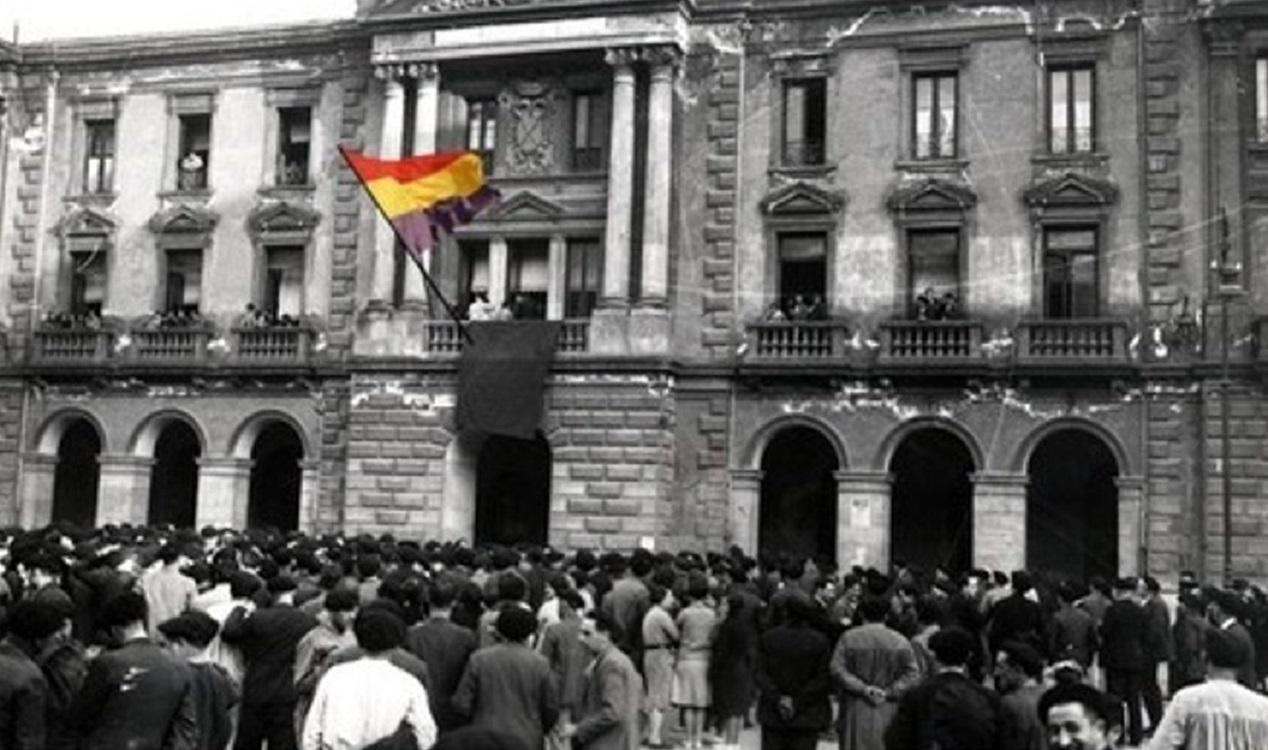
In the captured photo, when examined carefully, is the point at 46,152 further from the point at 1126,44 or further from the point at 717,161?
the point at 1126,44

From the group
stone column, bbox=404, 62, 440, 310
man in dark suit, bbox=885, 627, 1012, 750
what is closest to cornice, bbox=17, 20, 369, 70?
stone column, bbox=404, 62, 440, 310

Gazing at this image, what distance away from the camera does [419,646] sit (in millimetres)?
11062

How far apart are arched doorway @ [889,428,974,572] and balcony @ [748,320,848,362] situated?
276 centimetres

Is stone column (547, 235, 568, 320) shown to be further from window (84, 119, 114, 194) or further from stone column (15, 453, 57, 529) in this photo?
stone column (15, 453, 57, 529)

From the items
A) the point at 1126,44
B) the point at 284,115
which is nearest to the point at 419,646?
the point at 1126,44

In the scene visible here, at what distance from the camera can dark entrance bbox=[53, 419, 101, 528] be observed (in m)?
36.2

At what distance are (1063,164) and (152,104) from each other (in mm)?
21227

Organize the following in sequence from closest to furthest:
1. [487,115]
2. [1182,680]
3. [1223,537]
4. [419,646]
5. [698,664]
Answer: [419,646] < [698,664] < [1182,680] < [1223,537] < [487,115]

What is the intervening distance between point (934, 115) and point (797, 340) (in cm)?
525

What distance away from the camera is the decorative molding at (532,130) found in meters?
31.1

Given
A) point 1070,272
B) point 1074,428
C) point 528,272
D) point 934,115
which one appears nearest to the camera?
point 1074,428

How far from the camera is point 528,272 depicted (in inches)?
1235

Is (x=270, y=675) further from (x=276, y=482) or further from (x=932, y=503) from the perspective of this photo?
(x=276, y=482)

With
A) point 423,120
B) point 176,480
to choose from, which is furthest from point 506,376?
point 176,480
